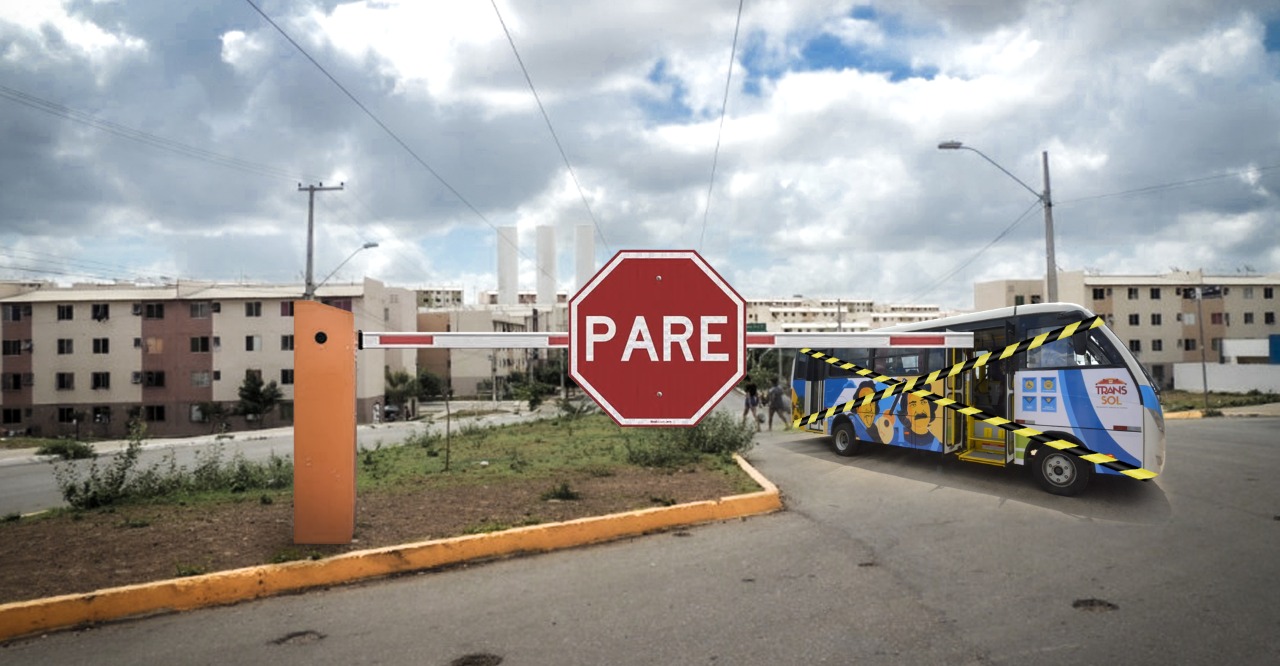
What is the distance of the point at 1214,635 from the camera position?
4461mm

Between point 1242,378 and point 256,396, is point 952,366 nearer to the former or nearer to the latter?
point 256,396

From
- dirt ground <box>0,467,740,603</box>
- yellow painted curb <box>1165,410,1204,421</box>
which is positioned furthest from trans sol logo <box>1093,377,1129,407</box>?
yellow painted curb <box>1165,410,1204,421</box>

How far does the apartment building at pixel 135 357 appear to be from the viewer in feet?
174

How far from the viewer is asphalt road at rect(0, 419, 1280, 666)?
4492mm

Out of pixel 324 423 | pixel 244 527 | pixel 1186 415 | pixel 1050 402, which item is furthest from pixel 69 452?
pixel 1186 415

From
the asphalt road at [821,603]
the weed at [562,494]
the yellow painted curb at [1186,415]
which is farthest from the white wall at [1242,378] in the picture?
the weed at [562,494]

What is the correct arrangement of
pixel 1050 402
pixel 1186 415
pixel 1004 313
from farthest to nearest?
pixel 1186 415 < pixel 1004 313 < pixel 1050 402

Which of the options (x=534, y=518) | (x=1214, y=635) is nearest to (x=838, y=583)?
(x=1214, y=635)

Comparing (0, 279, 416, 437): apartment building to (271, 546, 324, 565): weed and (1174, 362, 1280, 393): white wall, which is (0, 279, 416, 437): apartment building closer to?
(271, 546, 324, 565): weed

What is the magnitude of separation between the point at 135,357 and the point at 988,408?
2340 inches

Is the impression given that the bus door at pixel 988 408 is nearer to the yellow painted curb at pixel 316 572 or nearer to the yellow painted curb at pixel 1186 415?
the yellow painted curb at pixel 316 572

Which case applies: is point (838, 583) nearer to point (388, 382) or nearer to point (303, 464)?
point (303, 464)

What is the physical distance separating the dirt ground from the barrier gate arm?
13.8 ft

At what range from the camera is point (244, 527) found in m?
7.74
